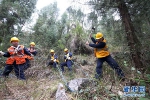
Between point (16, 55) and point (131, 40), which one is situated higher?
point (131, 40)

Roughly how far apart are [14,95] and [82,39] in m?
7.82

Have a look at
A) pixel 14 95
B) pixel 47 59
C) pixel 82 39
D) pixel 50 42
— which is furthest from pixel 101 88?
pixel 50 42

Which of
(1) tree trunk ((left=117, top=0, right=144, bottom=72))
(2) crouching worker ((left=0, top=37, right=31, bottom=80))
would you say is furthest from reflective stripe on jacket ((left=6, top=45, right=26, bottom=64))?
(1) tree trunk ((left=117, top=0, right=144, bottom=72))

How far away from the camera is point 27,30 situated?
15.5m

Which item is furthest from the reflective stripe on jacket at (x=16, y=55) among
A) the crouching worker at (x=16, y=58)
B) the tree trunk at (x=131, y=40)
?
the tree trunk at (x=131, y=40)

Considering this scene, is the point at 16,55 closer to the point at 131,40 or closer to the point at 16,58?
→ the point at 16,58

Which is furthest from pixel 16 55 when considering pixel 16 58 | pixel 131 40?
pixel 131 40

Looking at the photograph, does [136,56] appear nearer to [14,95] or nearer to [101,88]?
[101,88]

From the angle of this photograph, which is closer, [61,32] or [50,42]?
[50,42]

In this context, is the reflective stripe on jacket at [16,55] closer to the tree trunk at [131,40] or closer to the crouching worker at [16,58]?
the crouching worker at [16,58]

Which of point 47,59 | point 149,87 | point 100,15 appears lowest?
point 47,59

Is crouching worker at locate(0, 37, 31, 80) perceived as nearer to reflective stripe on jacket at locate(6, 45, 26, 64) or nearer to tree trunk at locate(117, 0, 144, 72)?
reflective stripe on jacket at locate(6, 45, 26, 64)

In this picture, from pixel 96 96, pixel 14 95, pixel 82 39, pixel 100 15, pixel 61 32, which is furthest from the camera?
pixel 61 32

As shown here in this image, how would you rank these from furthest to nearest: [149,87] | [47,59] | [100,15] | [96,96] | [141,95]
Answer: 1. [47,59]
2. [100,15]
3. [96,96]
4. [149,87]
5. [141,95]
